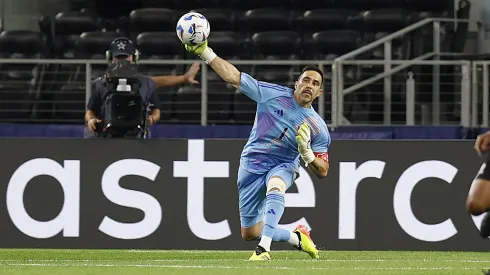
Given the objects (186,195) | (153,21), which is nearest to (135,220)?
(186,195)

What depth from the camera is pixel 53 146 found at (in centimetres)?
1332

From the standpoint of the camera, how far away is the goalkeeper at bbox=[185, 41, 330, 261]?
34.8 feet

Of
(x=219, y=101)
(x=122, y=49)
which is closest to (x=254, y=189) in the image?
(x=122, y=49)

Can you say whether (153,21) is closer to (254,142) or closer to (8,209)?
(8,209)

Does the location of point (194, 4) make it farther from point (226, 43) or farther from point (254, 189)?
point (254, 189)

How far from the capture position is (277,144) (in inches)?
425

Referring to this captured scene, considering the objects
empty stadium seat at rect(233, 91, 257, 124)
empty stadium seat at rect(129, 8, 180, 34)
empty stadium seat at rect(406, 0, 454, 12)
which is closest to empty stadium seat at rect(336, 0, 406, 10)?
empty stadium seat at rect(406, 0, 454, 12)

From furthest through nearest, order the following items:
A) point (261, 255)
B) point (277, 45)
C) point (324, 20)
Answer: point (324, 20) → point (277, 45) → point (261, 255)

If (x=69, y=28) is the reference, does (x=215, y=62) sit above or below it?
below

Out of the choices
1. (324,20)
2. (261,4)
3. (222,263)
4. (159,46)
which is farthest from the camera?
(261,4)

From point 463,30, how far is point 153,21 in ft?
15.2

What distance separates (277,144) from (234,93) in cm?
528

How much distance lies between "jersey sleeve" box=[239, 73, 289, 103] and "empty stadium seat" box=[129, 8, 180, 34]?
25.5 ft

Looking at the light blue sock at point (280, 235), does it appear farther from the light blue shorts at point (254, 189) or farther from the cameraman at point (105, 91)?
the cameraman at point (105, 91)
